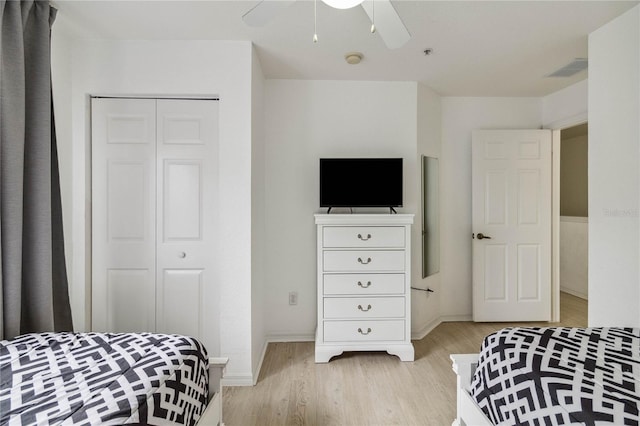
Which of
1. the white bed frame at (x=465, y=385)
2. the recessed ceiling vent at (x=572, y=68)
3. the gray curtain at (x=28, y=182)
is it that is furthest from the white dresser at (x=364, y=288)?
the recessed ceiling vent at (x=572, y=68)

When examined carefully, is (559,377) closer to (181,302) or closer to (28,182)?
(181,302)

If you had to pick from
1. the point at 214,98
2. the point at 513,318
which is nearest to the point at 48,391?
the point at 214,98

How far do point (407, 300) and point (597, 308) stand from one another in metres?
1.23

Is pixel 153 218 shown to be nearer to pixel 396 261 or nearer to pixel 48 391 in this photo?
pixel 48 391

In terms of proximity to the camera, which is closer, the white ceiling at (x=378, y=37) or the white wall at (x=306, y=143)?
the white ceiling at (x=378, y=37)

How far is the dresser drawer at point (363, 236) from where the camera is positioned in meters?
2.54

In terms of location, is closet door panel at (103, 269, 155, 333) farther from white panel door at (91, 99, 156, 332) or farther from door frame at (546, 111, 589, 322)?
door frame at (546, 111, 589, 322)

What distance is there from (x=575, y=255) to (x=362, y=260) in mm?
3645

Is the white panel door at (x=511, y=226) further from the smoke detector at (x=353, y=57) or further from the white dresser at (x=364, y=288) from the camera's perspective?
the smoke detector at (x=353, y=57)

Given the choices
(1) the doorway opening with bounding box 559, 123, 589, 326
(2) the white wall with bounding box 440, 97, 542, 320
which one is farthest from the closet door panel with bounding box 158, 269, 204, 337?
(1) the doorway opening with bounding box 559, 123, 589, 326

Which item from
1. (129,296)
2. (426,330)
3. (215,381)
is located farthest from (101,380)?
(426,330)

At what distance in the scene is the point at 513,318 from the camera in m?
3.34

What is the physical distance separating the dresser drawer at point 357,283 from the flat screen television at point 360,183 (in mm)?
603

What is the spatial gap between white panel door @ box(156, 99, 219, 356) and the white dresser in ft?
2.80
